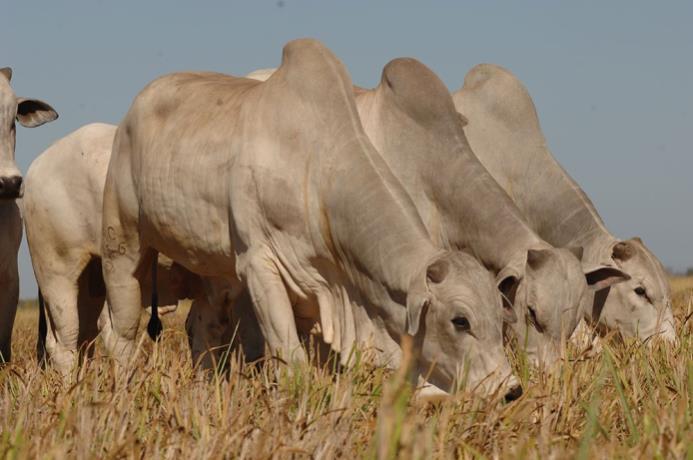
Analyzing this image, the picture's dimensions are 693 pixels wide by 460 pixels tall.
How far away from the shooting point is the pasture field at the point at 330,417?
3.97 metres

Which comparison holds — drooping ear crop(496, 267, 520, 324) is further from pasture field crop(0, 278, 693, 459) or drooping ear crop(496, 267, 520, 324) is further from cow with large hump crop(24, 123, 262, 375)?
cow with large hump crop(24, 123, 262, 375)

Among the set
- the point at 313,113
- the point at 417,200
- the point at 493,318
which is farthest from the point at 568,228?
the point at 493,318

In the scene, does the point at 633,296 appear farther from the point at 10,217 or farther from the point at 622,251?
the point at 10,217

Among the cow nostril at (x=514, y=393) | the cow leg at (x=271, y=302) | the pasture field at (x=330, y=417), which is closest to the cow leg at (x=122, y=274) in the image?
the cow leg at (x=271, y=302)

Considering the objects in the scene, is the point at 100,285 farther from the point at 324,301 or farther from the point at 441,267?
the point at 441,267

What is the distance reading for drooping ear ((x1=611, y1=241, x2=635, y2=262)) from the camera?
326 inches

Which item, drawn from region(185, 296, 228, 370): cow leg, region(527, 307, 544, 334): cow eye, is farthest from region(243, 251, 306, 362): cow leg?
→ region(185, 296, 228, 370): cow leg

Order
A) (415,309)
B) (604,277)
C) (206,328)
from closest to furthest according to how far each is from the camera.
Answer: (415,309)
(604,277)
(206,328)

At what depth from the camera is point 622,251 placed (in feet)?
27.2

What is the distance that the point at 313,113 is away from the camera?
6941 mm

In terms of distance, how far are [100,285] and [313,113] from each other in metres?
2.99

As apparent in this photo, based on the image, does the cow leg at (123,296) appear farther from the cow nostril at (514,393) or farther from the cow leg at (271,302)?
the cow nostril at (514,393)

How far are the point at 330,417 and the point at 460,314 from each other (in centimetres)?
150

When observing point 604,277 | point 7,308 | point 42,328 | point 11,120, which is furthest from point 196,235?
point 42,328
